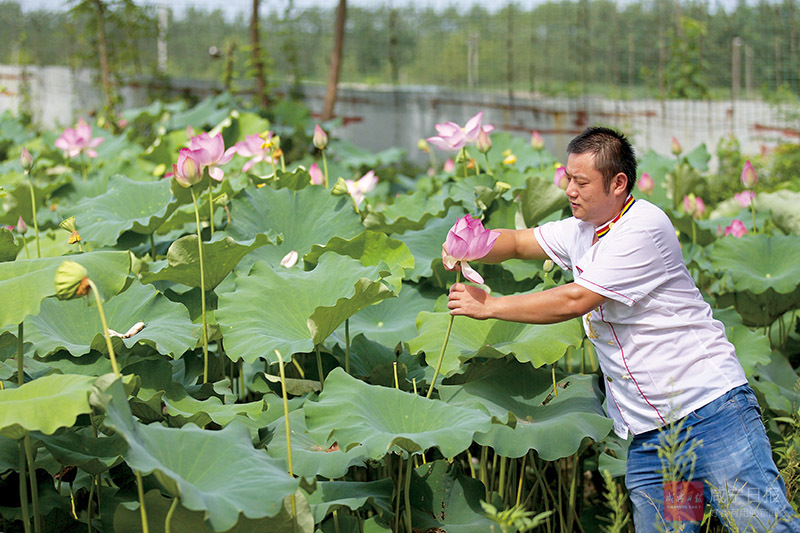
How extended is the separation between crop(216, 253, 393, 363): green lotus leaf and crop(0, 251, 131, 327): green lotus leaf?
1.01 feet

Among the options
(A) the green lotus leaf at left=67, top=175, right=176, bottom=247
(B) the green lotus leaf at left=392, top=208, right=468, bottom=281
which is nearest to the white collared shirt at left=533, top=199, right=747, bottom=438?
(B) the green lotus leaf at left=392, top=208, right=468, bottom=281

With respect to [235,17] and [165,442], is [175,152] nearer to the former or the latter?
[165,442]

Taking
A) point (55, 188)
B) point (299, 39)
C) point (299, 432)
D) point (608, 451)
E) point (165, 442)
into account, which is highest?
point (299, 39)

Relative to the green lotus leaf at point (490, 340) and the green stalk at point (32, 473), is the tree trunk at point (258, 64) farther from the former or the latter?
the green stalk at point (32, 473)

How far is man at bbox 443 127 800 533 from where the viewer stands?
5.49ft

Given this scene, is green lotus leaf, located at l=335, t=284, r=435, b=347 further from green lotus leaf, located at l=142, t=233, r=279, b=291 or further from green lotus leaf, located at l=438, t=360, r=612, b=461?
green lotus leaf, located at l=142, t=233, r=279, b=291

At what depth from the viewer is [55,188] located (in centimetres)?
355

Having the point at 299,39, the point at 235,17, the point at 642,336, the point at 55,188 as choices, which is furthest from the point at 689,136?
the point at 642,336

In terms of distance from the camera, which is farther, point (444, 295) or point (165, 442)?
point (444, 295)

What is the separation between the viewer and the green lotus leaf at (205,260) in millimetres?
2123

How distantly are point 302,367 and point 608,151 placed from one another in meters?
1.04

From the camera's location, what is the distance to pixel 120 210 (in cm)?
279

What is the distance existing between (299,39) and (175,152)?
541cm

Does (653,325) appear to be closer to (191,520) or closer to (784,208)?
(191,520)
